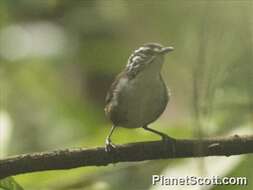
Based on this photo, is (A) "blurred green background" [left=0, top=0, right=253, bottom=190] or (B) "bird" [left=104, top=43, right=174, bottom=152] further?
(B) "bird" [left=104, top=43, right=174, bottom=152]

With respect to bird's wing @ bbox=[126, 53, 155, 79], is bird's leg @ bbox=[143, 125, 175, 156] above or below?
below

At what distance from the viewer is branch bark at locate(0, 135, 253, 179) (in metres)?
0.52

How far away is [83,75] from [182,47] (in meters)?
0.65

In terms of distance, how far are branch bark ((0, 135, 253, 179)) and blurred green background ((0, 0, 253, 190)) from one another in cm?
1

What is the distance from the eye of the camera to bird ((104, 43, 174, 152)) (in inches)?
20.4

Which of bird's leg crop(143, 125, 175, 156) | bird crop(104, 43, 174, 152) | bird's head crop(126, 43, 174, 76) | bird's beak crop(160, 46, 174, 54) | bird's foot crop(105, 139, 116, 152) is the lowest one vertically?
bird's foot crop(105, 139, 116, 152)

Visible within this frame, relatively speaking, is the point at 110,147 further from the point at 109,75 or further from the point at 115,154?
the point at 109,75

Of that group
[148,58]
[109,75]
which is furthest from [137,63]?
[109,75]

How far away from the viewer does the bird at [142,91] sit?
52 cm

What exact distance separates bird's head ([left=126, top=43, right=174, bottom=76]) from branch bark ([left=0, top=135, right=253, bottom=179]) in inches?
2.2

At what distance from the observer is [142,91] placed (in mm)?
530

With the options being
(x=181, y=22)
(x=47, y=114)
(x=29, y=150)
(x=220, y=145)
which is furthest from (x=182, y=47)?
(x=47, y=114)

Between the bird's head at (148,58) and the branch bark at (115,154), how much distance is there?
0.18 feet

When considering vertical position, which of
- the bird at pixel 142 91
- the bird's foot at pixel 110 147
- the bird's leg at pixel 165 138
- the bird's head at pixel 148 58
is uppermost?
the bird's head at pixel 148 58
